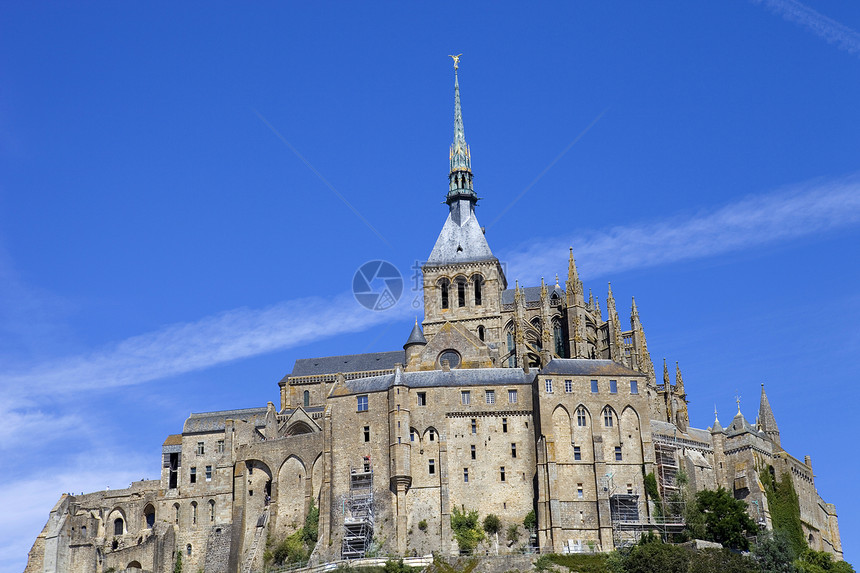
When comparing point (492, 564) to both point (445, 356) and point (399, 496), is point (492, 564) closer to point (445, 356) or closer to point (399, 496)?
point (399, 496)

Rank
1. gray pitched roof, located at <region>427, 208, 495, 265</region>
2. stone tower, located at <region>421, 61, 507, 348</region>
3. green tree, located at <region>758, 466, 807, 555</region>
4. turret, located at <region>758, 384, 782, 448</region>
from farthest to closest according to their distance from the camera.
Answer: gray pitched roof, located at <region>427, 208, 495, 265</region>
stone tower, located at <region>421, 61, 507, 348</region>
turret, located at <region>758, 384, 782, 448</region>
green tree, located at <region>758, 466, 807, 555</region>

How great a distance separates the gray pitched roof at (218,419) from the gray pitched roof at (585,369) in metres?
25.9

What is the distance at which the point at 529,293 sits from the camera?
398 feet

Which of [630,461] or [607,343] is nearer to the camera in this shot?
[630,461]

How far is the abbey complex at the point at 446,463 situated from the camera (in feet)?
303

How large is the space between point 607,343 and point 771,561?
3093cm

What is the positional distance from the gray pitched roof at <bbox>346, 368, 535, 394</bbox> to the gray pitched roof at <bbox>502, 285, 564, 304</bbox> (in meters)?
21.1

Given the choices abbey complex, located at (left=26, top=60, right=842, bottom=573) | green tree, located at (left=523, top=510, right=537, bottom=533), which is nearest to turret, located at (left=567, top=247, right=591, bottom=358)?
abbey complex, located at (left=26, top=60, right=842, bottom=573)

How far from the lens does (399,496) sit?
305 ft

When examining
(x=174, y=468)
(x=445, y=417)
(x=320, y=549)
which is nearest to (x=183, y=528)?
(x=174, y=468)

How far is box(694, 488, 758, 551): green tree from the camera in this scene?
88500mm

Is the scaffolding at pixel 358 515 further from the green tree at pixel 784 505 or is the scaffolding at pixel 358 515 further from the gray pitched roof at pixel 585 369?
the green tree at pixel 784 505

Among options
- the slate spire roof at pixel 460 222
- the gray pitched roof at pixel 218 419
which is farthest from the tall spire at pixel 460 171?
the gray pitched roof at pixel 218 419

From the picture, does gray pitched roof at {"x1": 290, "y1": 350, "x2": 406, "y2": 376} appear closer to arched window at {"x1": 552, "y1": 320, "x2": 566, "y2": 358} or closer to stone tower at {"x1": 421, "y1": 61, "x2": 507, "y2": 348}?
stone tower at {"x1": 421, "y1": 61, "x2": 507, "y2": 348}
